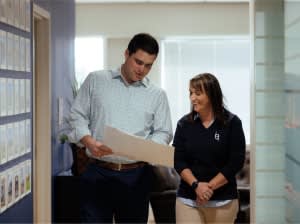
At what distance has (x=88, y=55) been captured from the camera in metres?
7.31

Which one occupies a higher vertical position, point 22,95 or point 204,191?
point 22,95

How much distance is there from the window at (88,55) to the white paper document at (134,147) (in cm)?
458

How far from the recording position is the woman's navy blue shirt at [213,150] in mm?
2635

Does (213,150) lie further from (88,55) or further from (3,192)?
(88,55)

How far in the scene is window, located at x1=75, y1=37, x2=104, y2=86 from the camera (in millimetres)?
7246

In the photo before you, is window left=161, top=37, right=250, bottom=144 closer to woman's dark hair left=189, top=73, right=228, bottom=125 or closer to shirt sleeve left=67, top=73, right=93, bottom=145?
shirt sleeve left=67, top=73, right=93, bottom=145

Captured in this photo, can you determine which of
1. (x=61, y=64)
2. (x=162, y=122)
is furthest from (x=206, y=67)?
(x=162, y=122)

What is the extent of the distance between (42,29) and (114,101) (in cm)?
181

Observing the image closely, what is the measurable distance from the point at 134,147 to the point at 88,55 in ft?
15.6

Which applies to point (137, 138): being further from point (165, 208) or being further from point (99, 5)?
point (99, 5)

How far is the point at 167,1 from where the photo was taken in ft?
22.4

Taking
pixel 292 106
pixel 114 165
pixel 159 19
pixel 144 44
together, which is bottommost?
pixel 114 165

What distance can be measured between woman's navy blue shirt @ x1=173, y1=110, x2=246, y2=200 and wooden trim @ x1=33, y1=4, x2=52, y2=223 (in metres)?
1.96

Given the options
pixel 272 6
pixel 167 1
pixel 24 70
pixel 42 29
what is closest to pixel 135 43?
pixel 272 6
